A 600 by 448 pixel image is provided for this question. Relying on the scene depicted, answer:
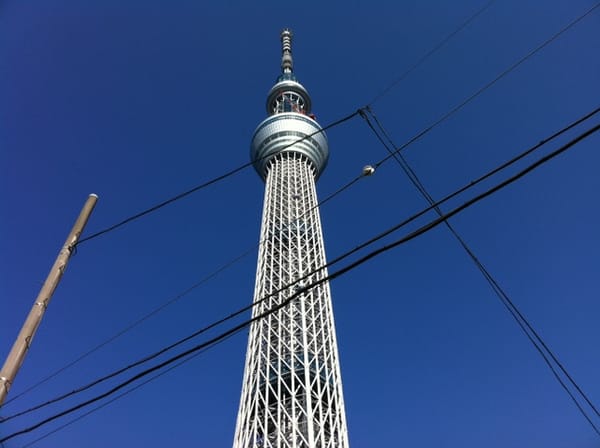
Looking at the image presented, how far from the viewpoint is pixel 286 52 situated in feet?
187

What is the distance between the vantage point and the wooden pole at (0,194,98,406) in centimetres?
550

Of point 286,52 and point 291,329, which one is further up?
point 286,52

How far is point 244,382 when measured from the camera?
25.3 metres

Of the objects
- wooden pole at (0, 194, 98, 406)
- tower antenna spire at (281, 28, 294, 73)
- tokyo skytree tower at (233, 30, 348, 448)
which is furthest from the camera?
tower antenna spire at (281, 28, 294, 73)

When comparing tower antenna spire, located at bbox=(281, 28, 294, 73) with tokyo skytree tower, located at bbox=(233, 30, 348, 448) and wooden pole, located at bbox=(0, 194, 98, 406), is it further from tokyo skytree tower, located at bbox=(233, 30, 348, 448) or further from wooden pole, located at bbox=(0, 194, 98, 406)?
wooden pole, located at bbox=(0, 194, 98, 406)

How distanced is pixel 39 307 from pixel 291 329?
21.6 meters

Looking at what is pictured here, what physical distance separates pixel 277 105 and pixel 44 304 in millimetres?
44177

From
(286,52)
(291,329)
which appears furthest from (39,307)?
(286,52)

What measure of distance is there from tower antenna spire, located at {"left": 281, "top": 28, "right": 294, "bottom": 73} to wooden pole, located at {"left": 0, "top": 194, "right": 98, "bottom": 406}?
49.4m

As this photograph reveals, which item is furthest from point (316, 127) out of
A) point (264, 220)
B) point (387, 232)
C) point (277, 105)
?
point (387, 232)

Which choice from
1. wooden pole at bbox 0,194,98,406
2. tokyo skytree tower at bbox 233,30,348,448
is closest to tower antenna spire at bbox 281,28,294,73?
tokyo skytree tower at bbox 233,30,348,448

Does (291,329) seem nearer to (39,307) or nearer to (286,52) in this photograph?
(39,307)

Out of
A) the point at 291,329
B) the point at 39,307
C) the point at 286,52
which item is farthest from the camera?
the point at 286,52

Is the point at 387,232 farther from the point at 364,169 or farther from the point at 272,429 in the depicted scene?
the point at 272,429
